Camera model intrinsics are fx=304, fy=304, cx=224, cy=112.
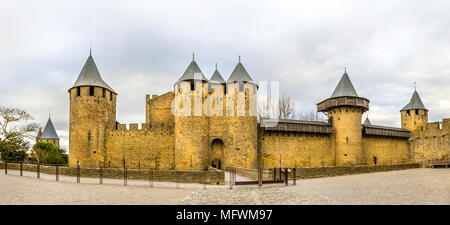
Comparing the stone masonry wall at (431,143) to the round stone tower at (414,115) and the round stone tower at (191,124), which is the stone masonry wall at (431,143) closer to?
the round stone tower at (414,115)

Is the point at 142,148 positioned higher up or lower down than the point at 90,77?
lower down

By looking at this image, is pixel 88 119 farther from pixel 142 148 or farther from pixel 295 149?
pixel 295 149

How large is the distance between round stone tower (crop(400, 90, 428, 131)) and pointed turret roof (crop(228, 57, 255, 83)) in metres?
19.5

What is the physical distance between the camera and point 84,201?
8.52 meters

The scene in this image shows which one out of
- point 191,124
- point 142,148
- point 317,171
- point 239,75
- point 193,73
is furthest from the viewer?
point 142,148

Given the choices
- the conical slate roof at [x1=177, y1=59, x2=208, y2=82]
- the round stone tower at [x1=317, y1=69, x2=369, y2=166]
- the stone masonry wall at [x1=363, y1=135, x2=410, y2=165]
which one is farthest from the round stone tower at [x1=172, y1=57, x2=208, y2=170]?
the stone masonry wall at [x1=363, y1=135, x2=410, y2=165]

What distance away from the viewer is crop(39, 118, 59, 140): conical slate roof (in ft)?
177

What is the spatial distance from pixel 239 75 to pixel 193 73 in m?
3.44

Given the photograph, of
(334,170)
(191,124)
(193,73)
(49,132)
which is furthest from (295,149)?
(49,132)

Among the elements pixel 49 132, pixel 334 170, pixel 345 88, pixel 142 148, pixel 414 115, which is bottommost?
pixel 334 170

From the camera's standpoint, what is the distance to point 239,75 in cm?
2281

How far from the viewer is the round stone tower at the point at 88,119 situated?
22.3 metres

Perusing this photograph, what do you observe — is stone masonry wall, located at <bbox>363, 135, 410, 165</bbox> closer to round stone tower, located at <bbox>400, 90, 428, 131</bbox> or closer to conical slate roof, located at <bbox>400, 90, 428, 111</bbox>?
round stone tower, located at <bbox>400, 90, 428, 131</bbox>

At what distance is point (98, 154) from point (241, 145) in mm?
10716
